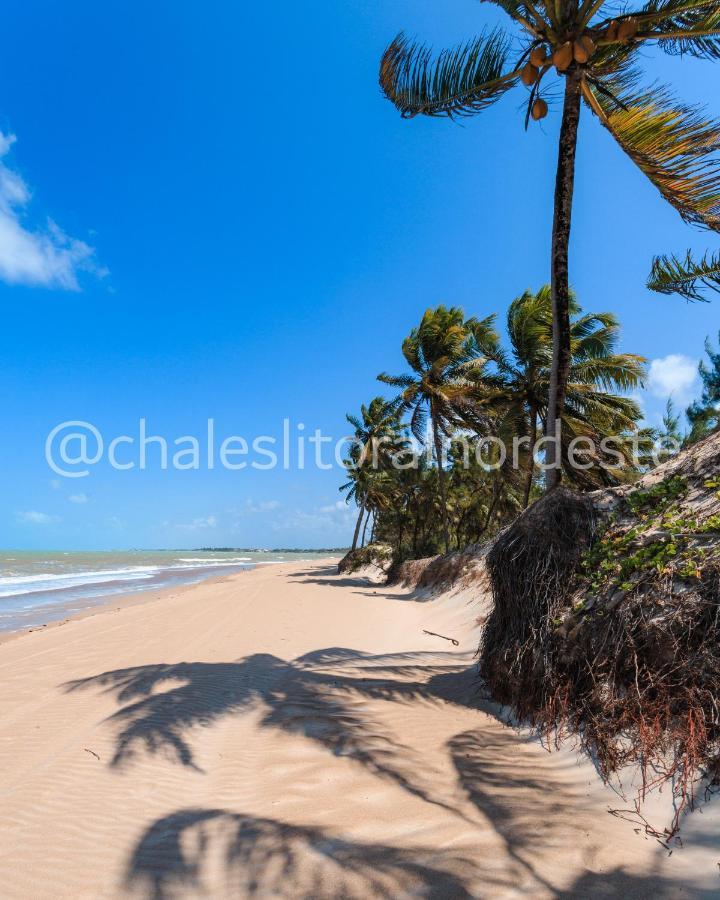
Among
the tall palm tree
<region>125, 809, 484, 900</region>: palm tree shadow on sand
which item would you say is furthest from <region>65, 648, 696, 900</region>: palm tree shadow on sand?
the tall palm tree

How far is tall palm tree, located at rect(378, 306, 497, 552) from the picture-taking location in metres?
20.7

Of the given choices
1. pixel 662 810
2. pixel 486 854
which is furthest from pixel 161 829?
pixel 662 810

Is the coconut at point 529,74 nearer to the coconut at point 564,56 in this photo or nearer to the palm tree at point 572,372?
the coconut at point 564,56

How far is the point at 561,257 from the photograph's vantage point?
8328mm

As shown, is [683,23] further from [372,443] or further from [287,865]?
[372,443]

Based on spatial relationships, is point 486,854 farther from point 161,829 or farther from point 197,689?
point 197,689

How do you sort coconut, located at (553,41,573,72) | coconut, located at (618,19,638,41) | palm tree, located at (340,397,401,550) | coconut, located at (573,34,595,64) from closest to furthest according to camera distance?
coconut, located at (618,19,638,41) → coconut, located at (573,34,595,64) → coconut, located at (553,41,573,72) → palm tree, located at (340,397,401,550)

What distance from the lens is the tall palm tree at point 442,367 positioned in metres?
20.7

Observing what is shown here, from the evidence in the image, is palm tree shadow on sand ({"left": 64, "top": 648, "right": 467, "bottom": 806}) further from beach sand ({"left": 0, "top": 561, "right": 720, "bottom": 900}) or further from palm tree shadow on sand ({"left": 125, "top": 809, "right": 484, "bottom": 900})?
palm tree shadow on sand ({"left": 125, "top": 809, "right": 484, "bottom": 900})

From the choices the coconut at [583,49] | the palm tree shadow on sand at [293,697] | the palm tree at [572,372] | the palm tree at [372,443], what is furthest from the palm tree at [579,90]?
the palm tree at [372,443]

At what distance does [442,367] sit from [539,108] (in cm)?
1468

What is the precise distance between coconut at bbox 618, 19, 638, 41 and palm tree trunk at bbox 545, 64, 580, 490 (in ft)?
2.45

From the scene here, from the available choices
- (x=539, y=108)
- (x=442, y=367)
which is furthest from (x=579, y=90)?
(x=442, y=367)

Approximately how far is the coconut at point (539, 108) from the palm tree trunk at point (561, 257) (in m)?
0.66
